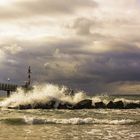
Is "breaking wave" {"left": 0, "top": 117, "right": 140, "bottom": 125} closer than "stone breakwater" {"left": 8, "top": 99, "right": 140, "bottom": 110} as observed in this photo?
Yes

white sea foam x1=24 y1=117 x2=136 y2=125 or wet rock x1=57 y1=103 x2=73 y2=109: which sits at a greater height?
wet rock x1=57 y1=103 x2=73 y2=109

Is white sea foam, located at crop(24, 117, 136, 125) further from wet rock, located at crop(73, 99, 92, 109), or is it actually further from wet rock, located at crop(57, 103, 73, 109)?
wet rock, located at crop(57, 103, 73, 109)

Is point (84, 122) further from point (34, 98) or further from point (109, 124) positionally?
point (34, 98)

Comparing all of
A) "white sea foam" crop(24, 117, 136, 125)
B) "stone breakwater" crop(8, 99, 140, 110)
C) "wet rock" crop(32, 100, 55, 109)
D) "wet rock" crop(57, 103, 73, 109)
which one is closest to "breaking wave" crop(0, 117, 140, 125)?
"white sea foam" crop(24, 117, 136, 125)

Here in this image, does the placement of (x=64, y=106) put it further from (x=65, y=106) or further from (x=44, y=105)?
(x=44, y=105)

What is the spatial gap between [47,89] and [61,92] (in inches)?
109

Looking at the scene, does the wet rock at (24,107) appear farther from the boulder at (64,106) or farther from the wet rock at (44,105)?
the boulder at (64,106)

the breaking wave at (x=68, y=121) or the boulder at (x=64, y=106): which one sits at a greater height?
the boulder at (x=64, y=106)

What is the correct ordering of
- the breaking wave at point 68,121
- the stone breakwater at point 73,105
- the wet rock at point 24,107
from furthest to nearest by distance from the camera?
the stone breakwater at point 73,105 < the wet rock at point 24,107 < the breaking wave at point 68,121

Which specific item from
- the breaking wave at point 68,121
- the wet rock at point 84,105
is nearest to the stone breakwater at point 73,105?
the wet rock at point 84,105

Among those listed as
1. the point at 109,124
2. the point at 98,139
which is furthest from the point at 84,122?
the point at 98,139

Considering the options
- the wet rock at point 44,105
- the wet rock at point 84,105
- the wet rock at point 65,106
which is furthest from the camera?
the wet rock at point 65,106

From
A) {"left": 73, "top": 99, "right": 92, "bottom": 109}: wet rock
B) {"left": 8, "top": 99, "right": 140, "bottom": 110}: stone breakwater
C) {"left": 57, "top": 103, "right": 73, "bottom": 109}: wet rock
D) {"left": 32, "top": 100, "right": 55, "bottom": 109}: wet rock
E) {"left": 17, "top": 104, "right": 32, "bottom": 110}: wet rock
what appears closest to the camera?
{"left": 17, "top": 104, "right": 32, "bottom": 110}: wet rock

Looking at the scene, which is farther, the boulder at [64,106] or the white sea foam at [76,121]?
the boulder at [64,106]
